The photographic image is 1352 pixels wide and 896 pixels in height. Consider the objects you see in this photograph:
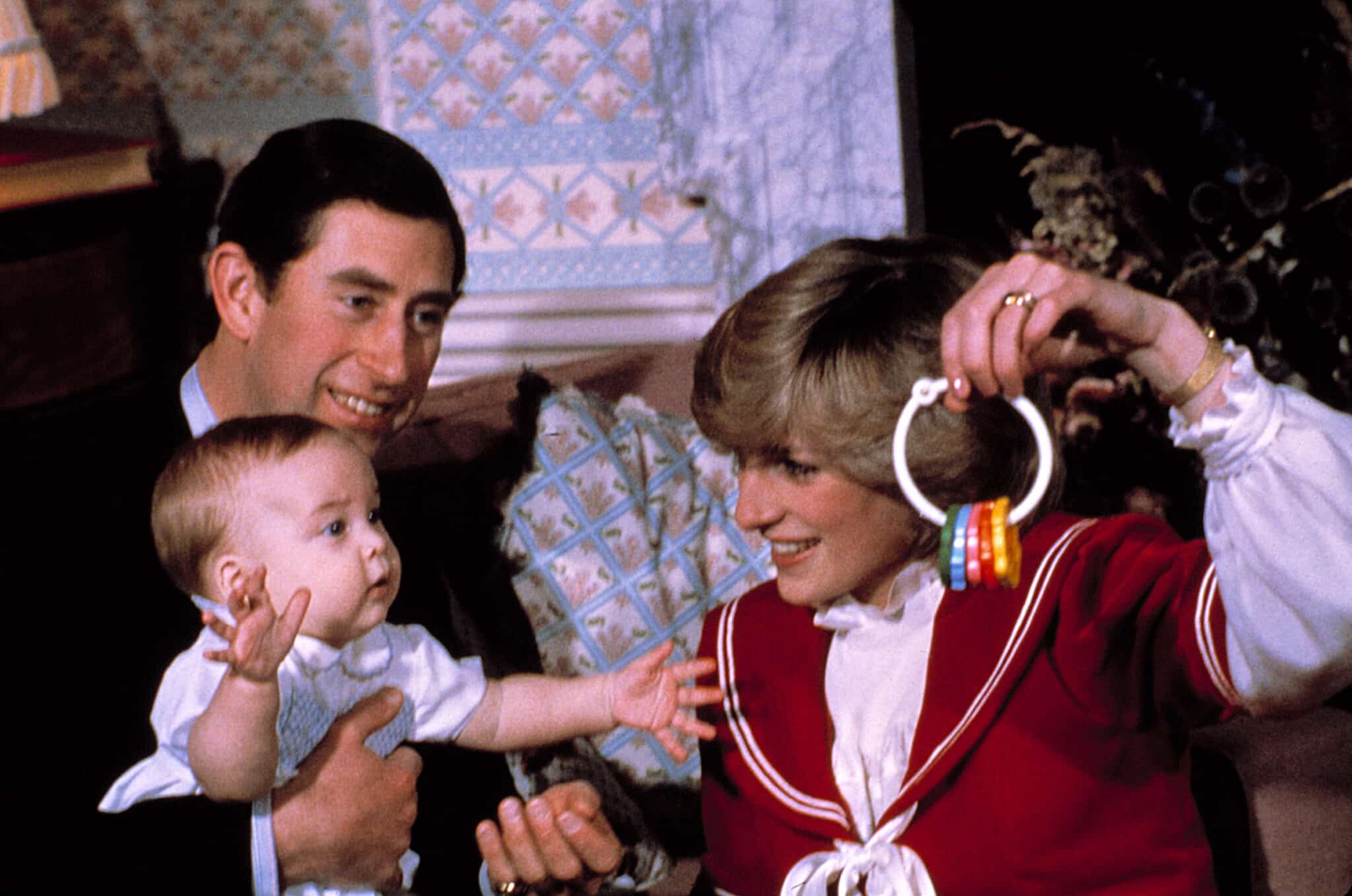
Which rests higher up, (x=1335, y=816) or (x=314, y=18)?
(x=314, y=18)

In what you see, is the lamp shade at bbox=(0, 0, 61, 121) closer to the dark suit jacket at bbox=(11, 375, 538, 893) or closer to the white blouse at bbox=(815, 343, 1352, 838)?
the dark suit jacket at bbox=(11, 375, 538, 893)

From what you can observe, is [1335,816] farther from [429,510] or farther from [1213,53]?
[1213,53]

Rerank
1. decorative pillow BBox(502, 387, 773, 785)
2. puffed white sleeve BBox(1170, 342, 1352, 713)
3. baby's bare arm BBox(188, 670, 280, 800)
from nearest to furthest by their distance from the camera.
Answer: puffed white sleeve BBox(1170, 342, 1352, 713) → baby's bare arm BBox(188, 670, 280, 800) → decorative pillow BBox(502, 387, 773, 785)

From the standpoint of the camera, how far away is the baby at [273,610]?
4.62 ft

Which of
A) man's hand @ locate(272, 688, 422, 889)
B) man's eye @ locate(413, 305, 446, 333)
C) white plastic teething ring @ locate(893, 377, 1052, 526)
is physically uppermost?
white plastic teething ring @ locate(893, 377, 1052, 526)

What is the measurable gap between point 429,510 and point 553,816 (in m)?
0.71

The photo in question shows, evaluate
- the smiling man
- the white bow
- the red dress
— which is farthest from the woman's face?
the smiling man

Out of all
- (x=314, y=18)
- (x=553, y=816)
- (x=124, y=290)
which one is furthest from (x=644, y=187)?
(x=553, y=816)

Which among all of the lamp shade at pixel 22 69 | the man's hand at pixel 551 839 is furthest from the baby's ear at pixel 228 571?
the lamp shade at pixel 22 69

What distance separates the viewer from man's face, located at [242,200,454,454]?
1.97 m

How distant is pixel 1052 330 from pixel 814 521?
393 millimetres

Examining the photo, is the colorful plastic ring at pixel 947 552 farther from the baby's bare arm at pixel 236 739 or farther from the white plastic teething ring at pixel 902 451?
the baby's bare arm at pixel 236 739

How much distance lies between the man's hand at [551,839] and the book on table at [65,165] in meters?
2.13

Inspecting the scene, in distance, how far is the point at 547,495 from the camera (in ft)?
7.32
